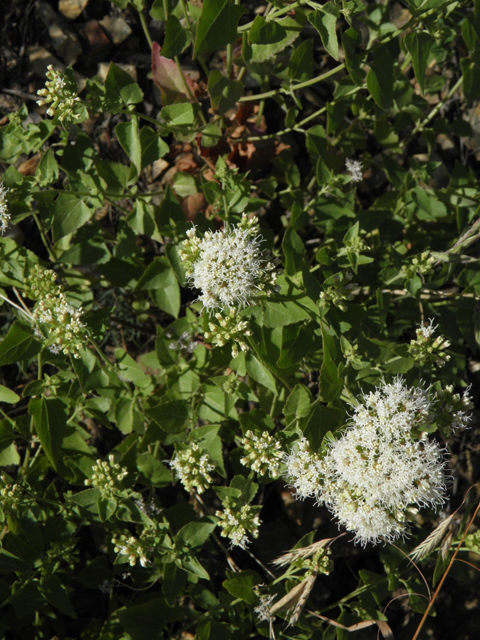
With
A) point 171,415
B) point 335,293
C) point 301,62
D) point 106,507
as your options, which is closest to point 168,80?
point 301,62

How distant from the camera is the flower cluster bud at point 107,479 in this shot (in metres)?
2.80

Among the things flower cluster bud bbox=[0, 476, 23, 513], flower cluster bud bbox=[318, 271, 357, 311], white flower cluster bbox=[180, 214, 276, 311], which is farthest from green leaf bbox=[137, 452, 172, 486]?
flower cluster bud bbox=[318, 271, 357, 311]

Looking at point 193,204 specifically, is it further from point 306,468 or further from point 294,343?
point 306,468

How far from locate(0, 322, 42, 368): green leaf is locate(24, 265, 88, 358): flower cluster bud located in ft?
0.22

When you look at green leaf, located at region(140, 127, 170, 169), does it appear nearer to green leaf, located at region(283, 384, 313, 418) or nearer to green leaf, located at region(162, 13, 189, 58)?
green leaf, located at region(162, 13, 189, 58)

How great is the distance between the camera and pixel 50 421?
277cm

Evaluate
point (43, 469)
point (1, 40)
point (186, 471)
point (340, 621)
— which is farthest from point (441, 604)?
point (1, 40)

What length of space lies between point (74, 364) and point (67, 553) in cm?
118

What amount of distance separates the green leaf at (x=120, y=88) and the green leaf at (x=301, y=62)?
0.94 m

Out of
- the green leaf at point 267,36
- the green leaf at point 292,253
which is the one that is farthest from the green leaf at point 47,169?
the green leaf at point 292,253

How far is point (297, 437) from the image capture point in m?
2.90

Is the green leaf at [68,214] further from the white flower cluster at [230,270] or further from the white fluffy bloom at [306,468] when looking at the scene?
the white fluffy bloom at [306,468]

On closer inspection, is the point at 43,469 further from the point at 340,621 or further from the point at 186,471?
the point at 340,621

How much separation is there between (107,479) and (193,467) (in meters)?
0.47
